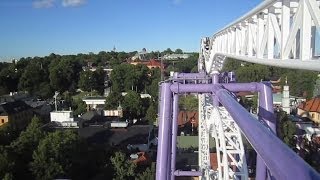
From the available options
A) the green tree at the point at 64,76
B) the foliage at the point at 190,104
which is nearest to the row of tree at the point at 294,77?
the foliage at the point at 190,104

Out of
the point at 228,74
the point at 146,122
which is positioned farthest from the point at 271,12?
the point at 146,122

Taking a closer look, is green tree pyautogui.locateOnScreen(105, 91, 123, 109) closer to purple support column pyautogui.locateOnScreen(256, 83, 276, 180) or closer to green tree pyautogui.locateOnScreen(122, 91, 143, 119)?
green tree pyautogui.locateOnScreen(122, 91, 143, 119)

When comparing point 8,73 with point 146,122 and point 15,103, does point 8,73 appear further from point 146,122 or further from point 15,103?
point 146,122

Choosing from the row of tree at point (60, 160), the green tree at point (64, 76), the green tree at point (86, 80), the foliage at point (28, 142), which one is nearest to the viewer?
the row of tree at point (60, 160)

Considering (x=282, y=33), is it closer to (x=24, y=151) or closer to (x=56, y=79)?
(x=24, y=151)

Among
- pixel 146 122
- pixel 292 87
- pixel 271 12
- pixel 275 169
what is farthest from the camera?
pixel 292 87

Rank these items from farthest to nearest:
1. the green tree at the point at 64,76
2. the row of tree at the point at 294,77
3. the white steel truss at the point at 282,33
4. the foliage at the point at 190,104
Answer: the green tree at the point at 64,76, the row of tree at the point at 294,77, the foliage at the point at 190,104, the white steel truss at the point at 282,33

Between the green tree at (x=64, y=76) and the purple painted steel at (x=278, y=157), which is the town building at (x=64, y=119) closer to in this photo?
the green tree at (x=64, y=76)
